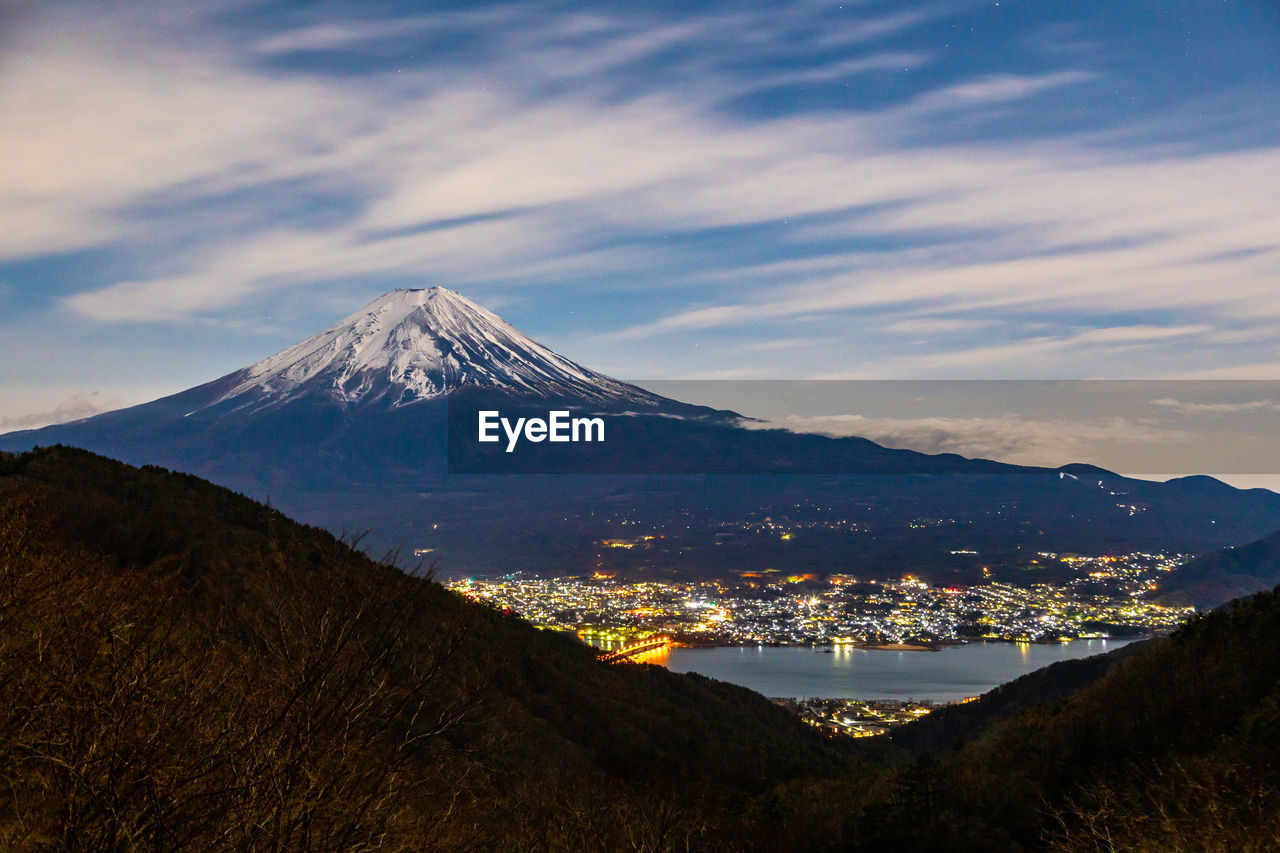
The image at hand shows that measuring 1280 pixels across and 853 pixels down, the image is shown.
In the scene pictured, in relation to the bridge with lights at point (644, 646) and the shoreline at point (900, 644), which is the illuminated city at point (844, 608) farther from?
the bridge with lights at point (644, 646)

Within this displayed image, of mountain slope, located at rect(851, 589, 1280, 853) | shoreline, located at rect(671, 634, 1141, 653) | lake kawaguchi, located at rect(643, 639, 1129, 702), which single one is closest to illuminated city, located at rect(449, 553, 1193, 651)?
shoreline, located at rect(671, 634, 1141, 653)

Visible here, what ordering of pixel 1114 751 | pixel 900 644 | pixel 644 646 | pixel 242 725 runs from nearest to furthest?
pixel 242 725, pixel 1114 751, pixel 644 646, pixel 900 644

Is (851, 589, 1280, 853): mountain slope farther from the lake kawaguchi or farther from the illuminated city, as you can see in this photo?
the illuminated city

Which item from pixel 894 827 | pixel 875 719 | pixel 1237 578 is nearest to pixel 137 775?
pixel 894 827

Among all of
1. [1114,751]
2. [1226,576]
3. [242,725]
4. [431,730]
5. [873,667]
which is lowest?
[873,667]

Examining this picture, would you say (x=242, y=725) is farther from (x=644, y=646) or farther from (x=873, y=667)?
(x=873, y=667)

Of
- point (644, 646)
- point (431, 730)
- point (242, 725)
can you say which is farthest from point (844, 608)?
point (242, 725)
